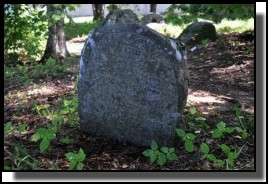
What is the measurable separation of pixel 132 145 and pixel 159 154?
35 cm

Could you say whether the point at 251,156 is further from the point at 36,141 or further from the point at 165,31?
the point at 165,31

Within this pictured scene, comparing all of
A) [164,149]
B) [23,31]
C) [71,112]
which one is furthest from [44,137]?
[23,31]

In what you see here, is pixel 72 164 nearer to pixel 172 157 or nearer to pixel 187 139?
pixel 172 157

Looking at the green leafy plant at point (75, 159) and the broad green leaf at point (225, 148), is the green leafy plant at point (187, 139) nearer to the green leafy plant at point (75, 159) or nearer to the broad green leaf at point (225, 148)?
the broad green leaf at point (225, 148)

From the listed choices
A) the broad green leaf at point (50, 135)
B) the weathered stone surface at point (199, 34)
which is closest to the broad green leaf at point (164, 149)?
the broad green leaf at point (50, 135)

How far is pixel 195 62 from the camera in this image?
25.7ft

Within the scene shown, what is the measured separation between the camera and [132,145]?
11.5ft

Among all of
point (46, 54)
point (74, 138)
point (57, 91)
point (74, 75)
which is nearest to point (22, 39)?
point (46, 54)

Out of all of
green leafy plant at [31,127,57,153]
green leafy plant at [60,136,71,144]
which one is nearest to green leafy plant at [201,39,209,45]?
green leafy plant at [60,136,71,144]

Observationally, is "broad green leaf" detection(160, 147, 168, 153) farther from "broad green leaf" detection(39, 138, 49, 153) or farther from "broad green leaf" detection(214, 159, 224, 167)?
"broad green leaf" detection(39, 138, 49, 153)

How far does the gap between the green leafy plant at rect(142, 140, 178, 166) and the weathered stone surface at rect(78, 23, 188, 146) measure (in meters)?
0.13

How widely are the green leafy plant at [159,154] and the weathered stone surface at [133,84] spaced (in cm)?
13

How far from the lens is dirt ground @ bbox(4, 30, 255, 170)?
324 cm

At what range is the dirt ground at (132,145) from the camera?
324cm
